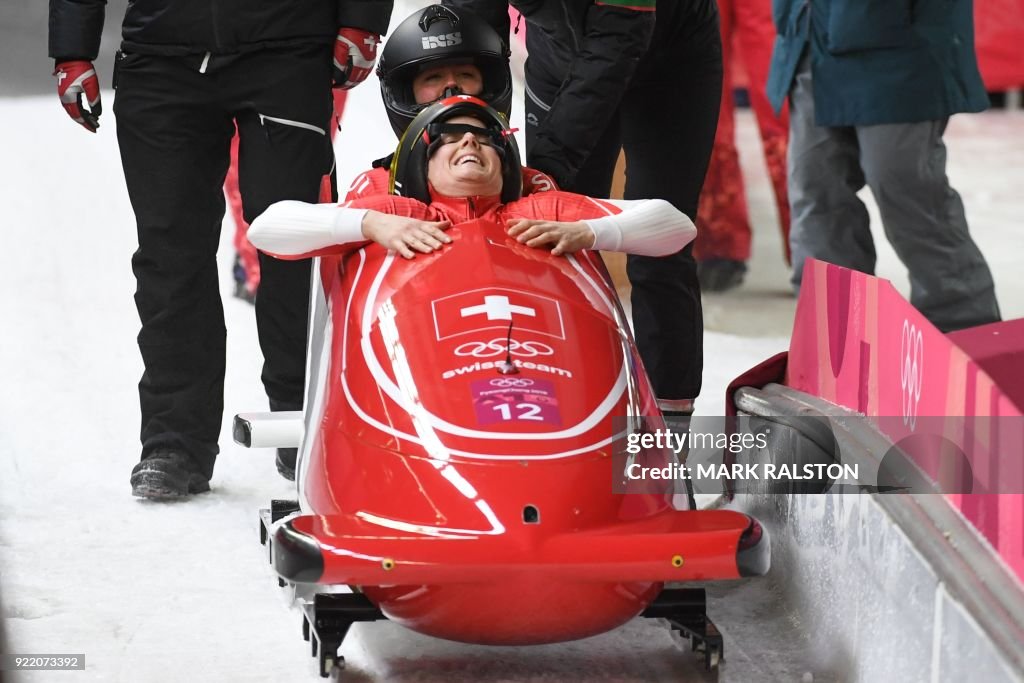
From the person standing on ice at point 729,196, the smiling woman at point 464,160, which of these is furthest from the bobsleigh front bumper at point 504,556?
the person standing on ice at point 729,196

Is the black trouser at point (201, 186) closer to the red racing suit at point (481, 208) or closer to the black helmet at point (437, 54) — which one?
the black helmet at point (437, 54)

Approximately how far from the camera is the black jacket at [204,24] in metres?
3.08

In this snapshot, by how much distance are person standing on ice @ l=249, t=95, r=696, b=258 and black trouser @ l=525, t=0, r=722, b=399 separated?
0.44 meters

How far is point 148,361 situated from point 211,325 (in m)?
0.16

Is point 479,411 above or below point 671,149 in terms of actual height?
below

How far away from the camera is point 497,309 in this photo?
7.62 feet

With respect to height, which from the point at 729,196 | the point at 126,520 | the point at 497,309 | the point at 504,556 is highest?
the point at 497,309

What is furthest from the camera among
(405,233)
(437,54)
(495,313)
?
(437,54)

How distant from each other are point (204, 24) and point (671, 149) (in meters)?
1.04

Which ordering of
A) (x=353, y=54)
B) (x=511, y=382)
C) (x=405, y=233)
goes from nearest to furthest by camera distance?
(x=511, y=382) → (x=405, y=233) → (x=353, y=54)

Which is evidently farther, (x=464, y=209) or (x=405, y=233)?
(x=464, y=209)

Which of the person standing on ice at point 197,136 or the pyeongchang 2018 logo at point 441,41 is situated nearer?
the pyeongchang 2018 logo at point 441,41

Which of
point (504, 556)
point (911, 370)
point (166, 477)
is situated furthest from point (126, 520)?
point (911, 370)

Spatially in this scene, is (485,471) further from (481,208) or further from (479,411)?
(481,208)
